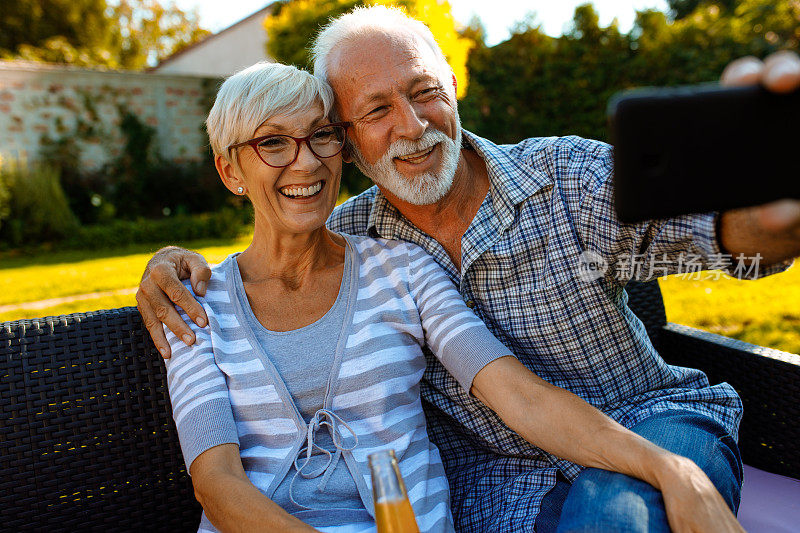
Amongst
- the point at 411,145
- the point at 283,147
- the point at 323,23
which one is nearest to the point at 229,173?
→ the point at 283,147

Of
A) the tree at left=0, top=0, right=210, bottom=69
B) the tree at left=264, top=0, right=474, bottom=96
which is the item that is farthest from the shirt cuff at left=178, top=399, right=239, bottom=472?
the tree at left=0, top=0, right=210, bottom=69

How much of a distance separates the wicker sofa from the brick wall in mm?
9606

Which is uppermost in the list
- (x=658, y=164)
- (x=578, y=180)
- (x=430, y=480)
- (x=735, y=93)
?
(x=735, y=93)

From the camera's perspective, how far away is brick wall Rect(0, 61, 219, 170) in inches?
420

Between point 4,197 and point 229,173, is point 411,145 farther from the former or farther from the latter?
point 4,197

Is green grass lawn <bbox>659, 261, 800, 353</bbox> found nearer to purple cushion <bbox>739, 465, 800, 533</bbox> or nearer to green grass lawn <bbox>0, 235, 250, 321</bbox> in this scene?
purple cushion <bbox>739, 465, 800, 533</bbox>

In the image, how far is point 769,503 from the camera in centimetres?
191

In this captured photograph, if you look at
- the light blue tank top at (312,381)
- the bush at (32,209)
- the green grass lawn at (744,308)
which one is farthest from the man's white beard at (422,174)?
the bush at (32,209)

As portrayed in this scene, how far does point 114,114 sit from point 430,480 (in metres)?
11.7

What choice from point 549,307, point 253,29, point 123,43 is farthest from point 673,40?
point 123,43

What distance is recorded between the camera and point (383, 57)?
2.14m

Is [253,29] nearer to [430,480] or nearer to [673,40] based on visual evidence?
[673,40]

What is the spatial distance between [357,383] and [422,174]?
775 mm

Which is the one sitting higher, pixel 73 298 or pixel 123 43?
pixel 123 43
